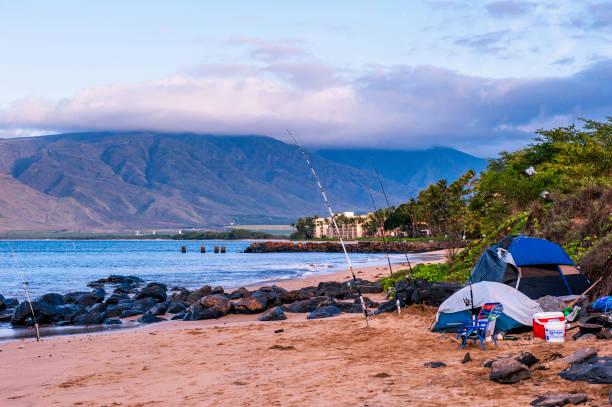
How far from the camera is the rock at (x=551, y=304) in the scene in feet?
36.8

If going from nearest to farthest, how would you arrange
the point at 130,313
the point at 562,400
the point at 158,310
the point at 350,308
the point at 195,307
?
the point at 562,400, the point at 350,308, the point at 195,307, the point at 158,310, the point at 130,313

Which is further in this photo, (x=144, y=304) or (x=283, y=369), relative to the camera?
(x=144, y=304)

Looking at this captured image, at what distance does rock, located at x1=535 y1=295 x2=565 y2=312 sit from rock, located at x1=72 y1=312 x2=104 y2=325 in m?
13.2

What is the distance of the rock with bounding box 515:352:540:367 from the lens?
780cm

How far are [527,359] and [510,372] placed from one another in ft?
2.50

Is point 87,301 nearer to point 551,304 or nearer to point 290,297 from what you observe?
point 290,297

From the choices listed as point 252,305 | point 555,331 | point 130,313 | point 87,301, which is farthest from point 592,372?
point 87,301

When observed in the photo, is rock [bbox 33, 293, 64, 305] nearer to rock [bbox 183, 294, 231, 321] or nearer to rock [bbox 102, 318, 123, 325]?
rock [bbox 102, 318, 123, 325]

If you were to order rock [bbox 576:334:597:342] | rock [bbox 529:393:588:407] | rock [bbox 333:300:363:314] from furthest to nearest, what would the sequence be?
rock [bbox 333:300:363:314]
rock [bbox 576:334:597:342]
rock [bbox 529:393:588:407]

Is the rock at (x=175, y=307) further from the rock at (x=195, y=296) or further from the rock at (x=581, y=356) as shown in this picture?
the rock at (x=581, y=356)

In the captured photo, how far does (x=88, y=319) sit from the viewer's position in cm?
1798

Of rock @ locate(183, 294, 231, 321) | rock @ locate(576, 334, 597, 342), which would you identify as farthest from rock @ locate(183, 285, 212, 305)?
rock @ locate(576, 334, 597, 342)

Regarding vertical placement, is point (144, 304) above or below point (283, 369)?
below

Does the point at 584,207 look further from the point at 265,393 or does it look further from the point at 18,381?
the point at 18,381
